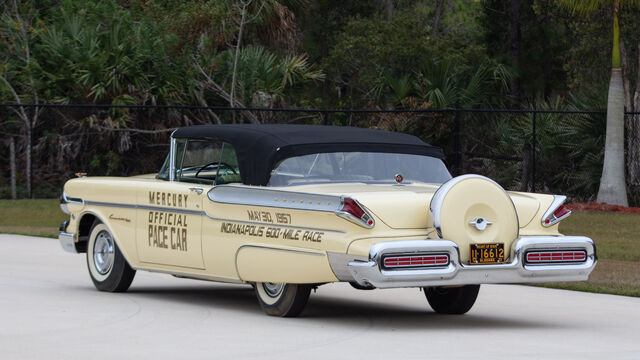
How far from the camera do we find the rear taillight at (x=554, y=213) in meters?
10.2

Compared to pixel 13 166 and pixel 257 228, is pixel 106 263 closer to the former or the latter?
pixel 257 228

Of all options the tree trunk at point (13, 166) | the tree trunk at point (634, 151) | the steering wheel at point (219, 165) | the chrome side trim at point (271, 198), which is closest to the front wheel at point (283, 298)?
the chrome side trim at point (271, 198)

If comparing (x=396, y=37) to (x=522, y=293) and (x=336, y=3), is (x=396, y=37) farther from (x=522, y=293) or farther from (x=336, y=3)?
(x=522, y=293)

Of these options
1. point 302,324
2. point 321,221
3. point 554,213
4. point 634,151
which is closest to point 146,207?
point 302,324

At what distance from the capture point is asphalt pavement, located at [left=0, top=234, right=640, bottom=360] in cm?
852

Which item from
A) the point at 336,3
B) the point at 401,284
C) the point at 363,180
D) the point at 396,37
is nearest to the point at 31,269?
the point at 363,180

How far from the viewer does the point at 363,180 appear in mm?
10695

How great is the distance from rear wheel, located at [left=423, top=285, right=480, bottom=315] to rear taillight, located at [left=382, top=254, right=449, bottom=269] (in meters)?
1.60

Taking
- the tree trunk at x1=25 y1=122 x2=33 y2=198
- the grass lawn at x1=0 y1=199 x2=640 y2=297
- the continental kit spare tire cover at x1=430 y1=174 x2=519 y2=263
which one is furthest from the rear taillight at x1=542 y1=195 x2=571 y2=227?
the tree trunk at x1=25 y1=122 x2=33 y2=198

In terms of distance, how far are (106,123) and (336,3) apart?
53.5 feet

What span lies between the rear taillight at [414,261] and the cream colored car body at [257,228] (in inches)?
7.6

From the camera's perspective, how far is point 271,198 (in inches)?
397

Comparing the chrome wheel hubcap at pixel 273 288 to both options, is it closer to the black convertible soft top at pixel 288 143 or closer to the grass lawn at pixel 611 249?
the black convertible soft top at pixel 288 143

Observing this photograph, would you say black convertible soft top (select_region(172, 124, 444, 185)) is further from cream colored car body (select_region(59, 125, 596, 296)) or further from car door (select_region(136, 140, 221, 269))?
car door (select_region(136, 140, 221, 269))
